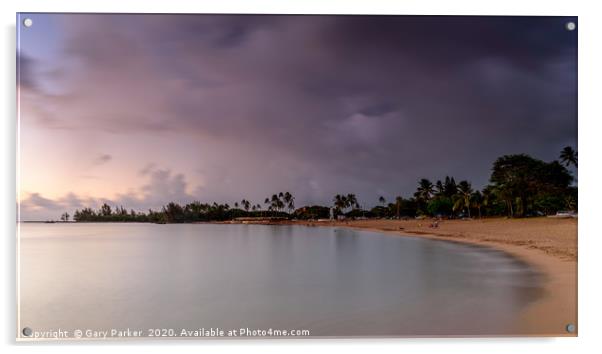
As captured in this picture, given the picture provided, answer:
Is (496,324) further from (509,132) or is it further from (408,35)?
(408,35)

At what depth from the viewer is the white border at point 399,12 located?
2766 mm

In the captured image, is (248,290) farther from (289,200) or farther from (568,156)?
(568,156)

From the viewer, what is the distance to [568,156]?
2.94 m

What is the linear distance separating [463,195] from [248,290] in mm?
1954

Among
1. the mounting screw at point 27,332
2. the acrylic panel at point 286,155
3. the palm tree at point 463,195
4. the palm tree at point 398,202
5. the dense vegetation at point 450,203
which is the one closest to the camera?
the mounting screw at point 27,332

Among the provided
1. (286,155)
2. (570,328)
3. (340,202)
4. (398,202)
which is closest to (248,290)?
(340,202)

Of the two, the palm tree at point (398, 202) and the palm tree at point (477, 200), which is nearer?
the palm tree at point (477, 200)

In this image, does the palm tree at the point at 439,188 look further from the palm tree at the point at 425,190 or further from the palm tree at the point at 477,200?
the palm tree at the point at 477,200

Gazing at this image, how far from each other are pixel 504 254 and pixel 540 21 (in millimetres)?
2121

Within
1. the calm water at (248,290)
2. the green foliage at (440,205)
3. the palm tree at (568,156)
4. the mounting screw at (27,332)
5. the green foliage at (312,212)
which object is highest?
the palm tree at (568,156)

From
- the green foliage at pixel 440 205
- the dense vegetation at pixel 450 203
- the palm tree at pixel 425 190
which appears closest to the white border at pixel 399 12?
the dense vegetation at pixel 450 203

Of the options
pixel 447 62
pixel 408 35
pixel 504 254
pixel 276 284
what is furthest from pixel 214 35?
pixel 504 254

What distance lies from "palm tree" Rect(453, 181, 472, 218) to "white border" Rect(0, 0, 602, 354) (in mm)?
757

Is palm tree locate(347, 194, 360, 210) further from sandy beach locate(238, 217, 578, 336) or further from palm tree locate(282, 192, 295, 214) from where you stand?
palm tree locate(282, 192, 295, 214)
